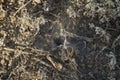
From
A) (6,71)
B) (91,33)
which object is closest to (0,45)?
(6,71)

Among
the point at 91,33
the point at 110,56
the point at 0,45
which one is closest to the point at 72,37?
the point at 91,33

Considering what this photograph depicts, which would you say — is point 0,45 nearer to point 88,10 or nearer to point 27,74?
point 27,74

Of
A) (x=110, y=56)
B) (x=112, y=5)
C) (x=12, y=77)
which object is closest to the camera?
(x=12, y=77)

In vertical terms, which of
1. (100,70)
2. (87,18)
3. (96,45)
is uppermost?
(87,18)

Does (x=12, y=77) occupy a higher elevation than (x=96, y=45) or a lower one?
lower

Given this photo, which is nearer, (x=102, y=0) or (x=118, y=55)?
(x=118, y=55)

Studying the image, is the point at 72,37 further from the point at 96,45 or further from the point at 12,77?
the point at 12,77

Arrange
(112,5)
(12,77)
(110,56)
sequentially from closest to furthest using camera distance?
(12,77) → (110,56) → (112,5)
